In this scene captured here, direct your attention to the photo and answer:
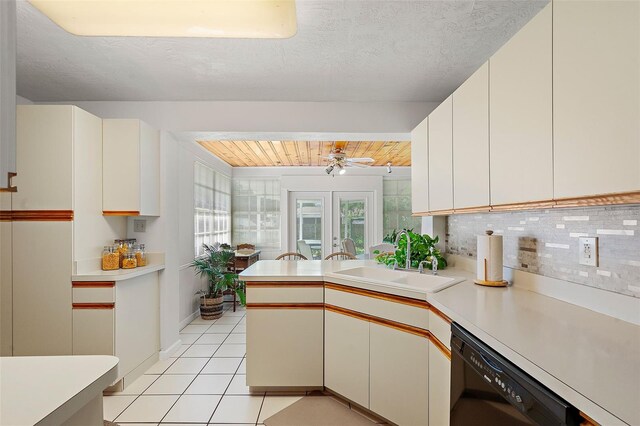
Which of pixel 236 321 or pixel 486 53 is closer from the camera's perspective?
pixel 486 53

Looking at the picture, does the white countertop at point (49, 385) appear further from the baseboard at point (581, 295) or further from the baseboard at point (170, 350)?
the baseboard at point (170, 350)

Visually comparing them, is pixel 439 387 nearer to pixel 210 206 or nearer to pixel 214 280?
pixel 214 280

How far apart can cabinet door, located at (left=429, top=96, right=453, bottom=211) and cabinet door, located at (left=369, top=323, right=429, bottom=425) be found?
2.94 feet

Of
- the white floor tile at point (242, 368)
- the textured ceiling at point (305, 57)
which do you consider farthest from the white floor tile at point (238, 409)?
the textured ceiling at point (305, 57)

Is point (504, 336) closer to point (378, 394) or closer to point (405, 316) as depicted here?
point (405, 316)

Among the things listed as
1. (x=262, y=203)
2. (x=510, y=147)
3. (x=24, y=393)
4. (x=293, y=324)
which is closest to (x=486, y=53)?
(x=510, y=147)

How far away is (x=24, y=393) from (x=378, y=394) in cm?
173

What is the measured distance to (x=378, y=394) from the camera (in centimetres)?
190

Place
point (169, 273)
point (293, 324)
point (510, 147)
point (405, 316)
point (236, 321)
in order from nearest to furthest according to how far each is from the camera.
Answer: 1. point (510, 147)
2. point (405, 316)
3. point (293, 324)
4. point (169, 273)
5. point (236, 321)

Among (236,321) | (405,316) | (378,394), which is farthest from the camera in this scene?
(236,321)

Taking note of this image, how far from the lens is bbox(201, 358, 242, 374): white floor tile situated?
8.77 ft

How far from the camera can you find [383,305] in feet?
6.14

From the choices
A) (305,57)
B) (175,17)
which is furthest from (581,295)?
(175,17)

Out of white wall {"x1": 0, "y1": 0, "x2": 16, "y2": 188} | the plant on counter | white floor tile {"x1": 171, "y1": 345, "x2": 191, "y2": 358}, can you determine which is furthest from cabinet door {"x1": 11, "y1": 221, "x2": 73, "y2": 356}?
the plant on counter
